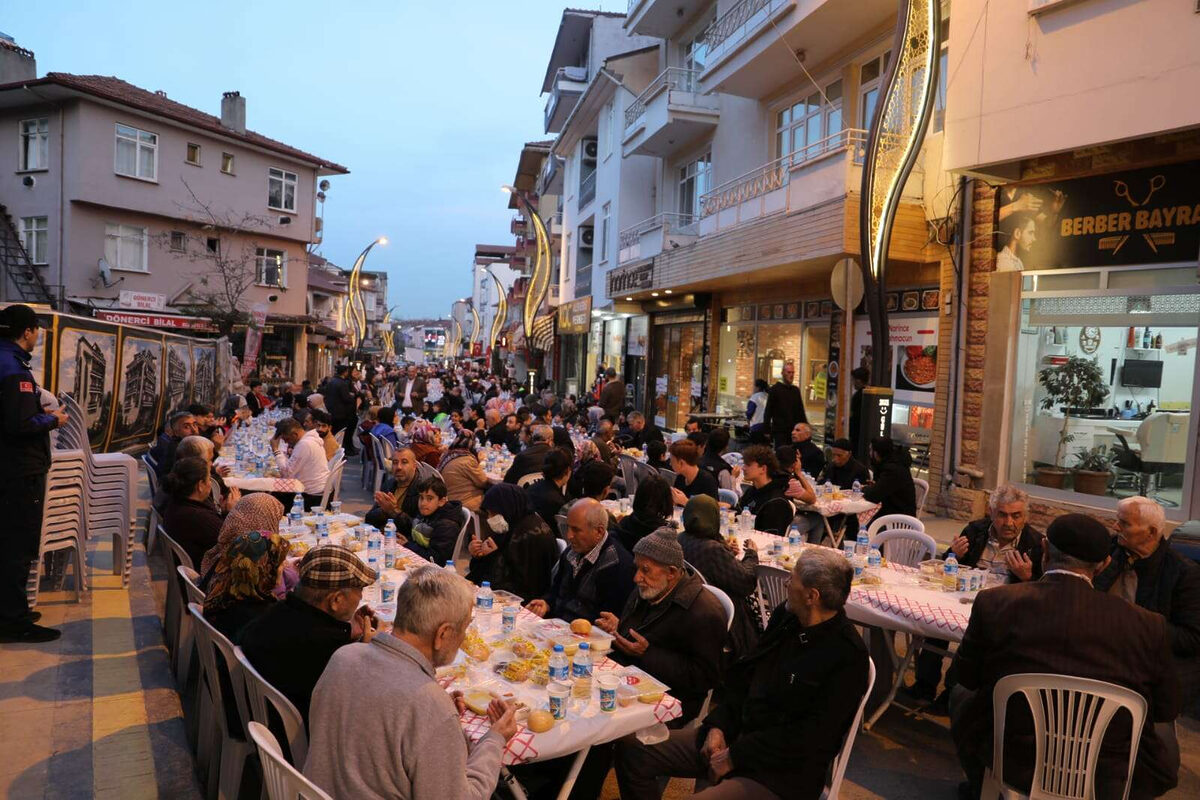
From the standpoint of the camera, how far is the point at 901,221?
12125 millimetres

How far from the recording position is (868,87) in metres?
14.5

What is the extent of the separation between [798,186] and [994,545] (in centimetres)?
908

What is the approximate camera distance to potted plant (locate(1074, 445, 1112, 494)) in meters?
10.0

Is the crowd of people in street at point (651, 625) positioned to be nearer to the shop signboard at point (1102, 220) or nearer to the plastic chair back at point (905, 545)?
the plastic chair back at point (905, 545)

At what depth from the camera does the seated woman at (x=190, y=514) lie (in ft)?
18.0

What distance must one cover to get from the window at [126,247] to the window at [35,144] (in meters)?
2.80

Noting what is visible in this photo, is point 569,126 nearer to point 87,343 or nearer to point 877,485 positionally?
point 87,343

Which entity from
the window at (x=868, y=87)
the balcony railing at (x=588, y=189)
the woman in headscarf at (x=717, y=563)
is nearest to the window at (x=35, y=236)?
the balcony railing at (x=588, y=189)

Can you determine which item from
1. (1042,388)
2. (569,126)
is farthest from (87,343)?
(569,126)

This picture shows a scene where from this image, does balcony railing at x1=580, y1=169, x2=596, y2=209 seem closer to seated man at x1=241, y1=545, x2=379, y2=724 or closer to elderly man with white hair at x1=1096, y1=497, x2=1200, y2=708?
elderly man with white hair at x1=1096, y1=497, x2=1200, y2=708

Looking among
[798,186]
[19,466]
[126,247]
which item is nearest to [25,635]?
[19,466]

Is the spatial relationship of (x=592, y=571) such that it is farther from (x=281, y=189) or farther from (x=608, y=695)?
(x=281, y=189)

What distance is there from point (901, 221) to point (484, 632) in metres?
10.1

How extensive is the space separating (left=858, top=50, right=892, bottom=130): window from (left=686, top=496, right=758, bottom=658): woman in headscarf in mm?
11462
